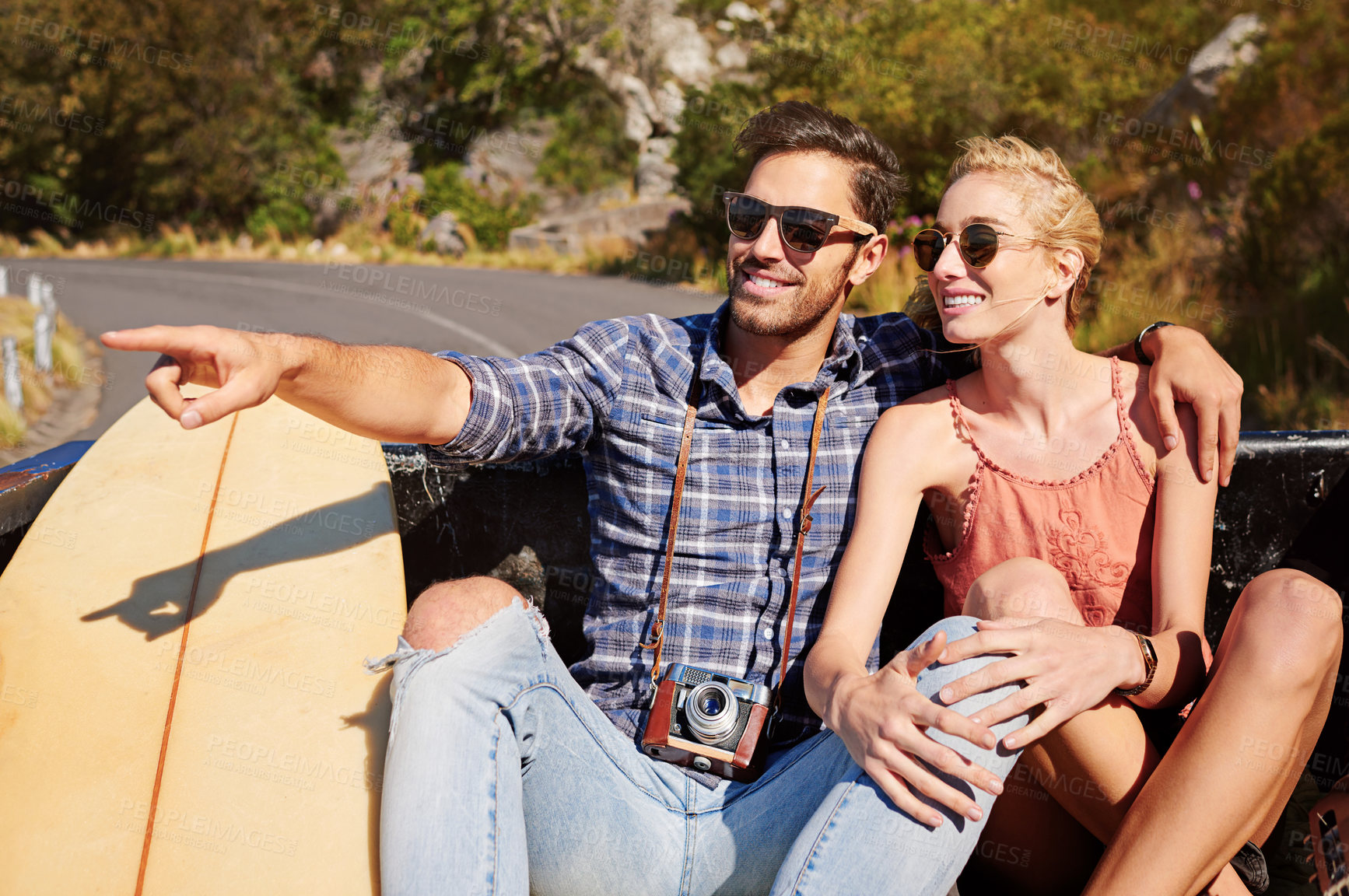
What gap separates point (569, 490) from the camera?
2584 mm

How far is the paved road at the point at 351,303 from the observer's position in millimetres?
11250

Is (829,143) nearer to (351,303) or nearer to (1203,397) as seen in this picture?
(1203,397)

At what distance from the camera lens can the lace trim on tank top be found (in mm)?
616

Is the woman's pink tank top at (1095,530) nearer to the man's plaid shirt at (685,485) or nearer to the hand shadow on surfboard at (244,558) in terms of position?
the man's plaid shirt at (685,485)

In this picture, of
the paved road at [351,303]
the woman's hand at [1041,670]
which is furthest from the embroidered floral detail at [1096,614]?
the paved road at [351,303]

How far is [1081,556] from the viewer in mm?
2061

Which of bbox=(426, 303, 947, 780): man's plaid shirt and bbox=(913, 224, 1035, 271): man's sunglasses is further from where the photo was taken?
bbox=(426, 303, 947, 780): man's plaid shirt

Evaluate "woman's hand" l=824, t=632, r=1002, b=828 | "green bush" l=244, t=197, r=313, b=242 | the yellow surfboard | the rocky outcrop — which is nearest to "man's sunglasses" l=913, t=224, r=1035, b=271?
"woman's hand" l=824, t=632, r=1002, b=828

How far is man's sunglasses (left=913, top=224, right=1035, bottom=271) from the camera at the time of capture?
206 centimetres

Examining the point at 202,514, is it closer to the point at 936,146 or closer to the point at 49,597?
the point at 49,597

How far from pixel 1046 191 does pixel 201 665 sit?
2172mm

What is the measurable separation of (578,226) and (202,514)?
18.1 meters

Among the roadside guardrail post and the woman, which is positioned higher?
the woman

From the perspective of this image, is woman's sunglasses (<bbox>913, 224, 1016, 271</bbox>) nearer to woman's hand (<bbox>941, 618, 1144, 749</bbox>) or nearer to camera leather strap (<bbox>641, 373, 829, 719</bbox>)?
camera leather strap (<bbox>641, 373, 829, 719</bbox>)
